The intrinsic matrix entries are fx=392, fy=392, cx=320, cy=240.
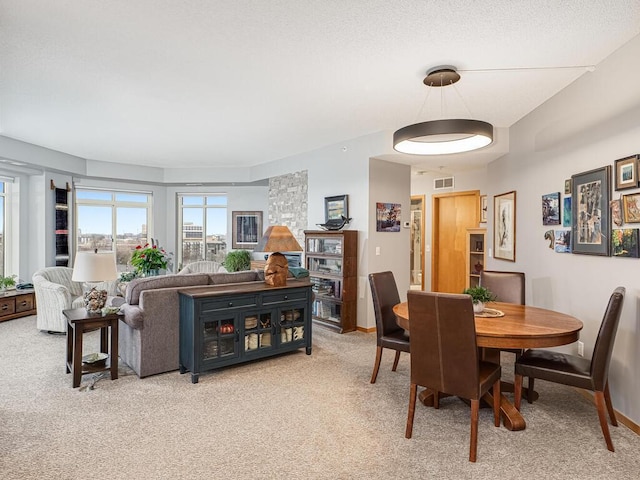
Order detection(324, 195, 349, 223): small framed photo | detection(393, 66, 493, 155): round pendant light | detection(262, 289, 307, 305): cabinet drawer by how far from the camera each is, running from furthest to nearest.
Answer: detection(324, 195, 349, 223): small framed photo
detection(262, 289, 307, 305): cabinet drawer
detection(393, 66, 493, 155): round pendant light

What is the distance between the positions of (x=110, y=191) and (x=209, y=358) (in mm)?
6067

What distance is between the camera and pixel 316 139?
5691 mm

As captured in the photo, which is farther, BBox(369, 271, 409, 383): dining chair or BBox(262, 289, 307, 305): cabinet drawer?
BBox(262, 289, 307, 305): cabinet drawer

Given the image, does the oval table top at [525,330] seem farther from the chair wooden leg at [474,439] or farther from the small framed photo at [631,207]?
the small framed photo at [631,207]

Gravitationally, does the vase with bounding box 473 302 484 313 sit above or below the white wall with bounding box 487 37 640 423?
below

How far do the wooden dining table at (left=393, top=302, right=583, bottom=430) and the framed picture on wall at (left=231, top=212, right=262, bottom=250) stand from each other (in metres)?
5.68

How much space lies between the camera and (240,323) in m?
3.81

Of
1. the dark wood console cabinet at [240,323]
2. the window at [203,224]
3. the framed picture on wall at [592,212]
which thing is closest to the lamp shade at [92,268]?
the dark wood console cabinet at [240,323]

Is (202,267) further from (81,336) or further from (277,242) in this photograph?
(81,336)

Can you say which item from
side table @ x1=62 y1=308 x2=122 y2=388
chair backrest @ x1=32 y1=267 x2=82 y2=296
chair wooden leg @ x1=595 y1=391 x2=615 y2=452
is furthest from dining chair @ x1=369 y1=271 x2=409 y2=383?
chair backrest @ x1=32 y1=267 x2=82 y2=296

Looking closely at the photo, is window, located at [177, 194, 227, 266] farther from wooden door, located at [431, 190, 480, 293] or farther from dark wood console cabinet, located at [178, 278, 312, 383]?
dark wood console cabinet, located at [178, 278, 312, 383]

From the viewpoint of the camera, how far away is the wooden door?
21.7 feet

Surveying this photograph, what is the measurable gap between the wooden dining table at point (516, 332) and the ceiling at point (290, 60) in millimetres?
1941

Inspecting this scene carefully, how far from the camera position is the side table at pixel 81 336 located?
3346 mm
